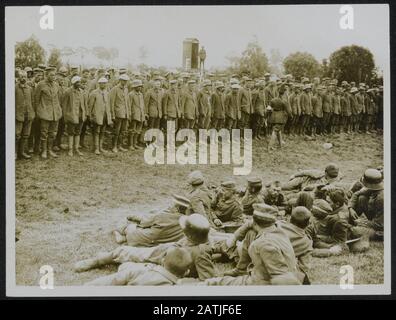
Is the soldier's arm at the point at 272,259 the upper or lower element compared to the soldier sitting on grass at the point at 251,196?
lower

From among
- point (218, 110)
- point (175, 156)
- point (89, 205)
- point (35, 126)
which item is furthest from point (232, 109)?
point (35, 126)

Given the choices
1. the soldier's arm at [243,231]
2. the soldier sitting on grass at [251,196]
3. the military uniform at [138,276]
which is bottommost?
the military uniform at [138,276]

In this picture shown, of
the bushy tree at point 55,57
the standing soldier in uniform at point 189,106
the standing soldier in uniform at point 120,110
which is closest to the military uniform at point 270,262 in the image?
the standing soldier in uniform at point 189,106

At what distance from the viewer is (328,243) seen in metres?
5.00

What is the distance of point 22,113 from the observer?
4.98 metres

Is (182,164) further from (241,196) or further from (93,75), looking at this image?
(93,75)

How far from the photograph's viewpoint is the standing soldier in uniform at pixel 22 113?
4.98 m

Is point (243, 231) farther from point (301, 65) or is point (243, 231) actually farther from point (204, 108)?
point (301, 65)

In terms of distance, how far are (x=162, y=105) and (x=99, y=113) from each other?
0.54 meters

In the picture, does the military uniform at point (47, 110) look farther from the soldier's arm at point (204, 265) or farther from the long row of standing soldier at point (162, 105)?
the soldier's arm at point (204, 265)

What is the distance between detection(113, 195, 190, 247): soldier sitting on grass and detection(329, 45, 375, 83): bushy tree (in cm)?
169

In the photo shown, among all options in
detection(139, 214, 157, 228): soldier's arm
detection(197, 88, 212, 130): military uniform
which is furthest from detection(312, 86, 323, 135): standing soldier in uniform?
detection(139, 214, 157, 228): soldier's arm

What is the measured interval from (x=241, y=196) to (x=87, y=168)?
1.31m
